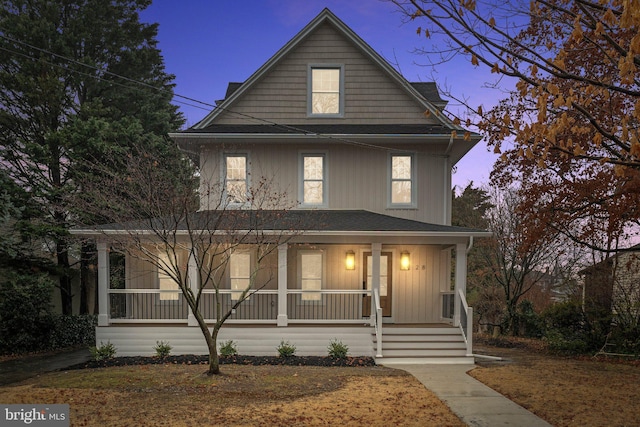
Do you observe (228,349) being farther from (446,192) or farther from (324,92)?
(324,92)

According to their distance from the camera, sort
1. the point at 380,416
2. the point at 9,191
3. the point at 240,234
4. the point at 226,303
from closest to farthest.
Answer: the point at 380,416, the point at 240,234, the point at 226,303, the point at 9,191

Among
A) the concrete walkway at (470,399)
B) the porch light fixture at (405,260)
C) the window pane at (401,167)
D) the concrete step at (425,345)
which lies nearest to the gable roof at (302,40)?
the window pane at (401,167)

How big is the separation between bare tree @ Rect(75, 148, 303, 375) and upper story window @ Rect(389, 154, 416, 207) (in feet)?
10.9

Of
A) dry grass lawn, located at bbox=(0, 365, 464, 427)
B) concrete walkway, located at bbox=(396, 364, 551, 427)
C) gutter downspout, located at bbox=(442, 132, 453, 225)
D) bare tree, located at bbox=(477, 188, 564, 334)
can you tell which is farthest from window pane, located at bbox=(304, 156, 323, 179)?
bare tree, located at bbox=(477, 188, 564, 334)

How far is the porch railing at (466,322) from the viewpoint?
12.0 m

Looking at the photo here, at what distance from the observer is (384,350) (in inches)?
475

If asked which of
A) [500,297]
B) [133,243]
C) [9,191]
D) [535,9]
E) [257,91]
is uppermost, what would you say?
[257,91]

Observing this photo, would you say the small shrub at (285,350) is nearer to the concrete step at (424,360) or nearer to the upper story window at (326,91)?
the concrete step at (424,360)

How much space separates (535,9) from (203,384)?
816 cm

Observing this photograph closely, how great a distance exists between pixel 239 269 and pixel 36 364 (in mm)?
5824

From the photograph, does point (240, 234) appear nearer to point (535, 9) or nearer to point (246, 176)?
point (246, 176)

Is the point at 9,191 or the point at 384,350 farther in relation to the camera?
the point at 9,191

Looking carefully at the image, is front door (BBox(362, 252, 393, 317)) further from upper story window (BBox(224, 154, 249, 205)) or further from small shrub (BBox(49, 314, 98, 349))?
small shrub (BBox(49, 314, 98, 349))

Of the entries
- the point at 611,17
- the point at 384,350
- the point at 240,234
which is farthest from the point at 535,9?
the point at 384,350
